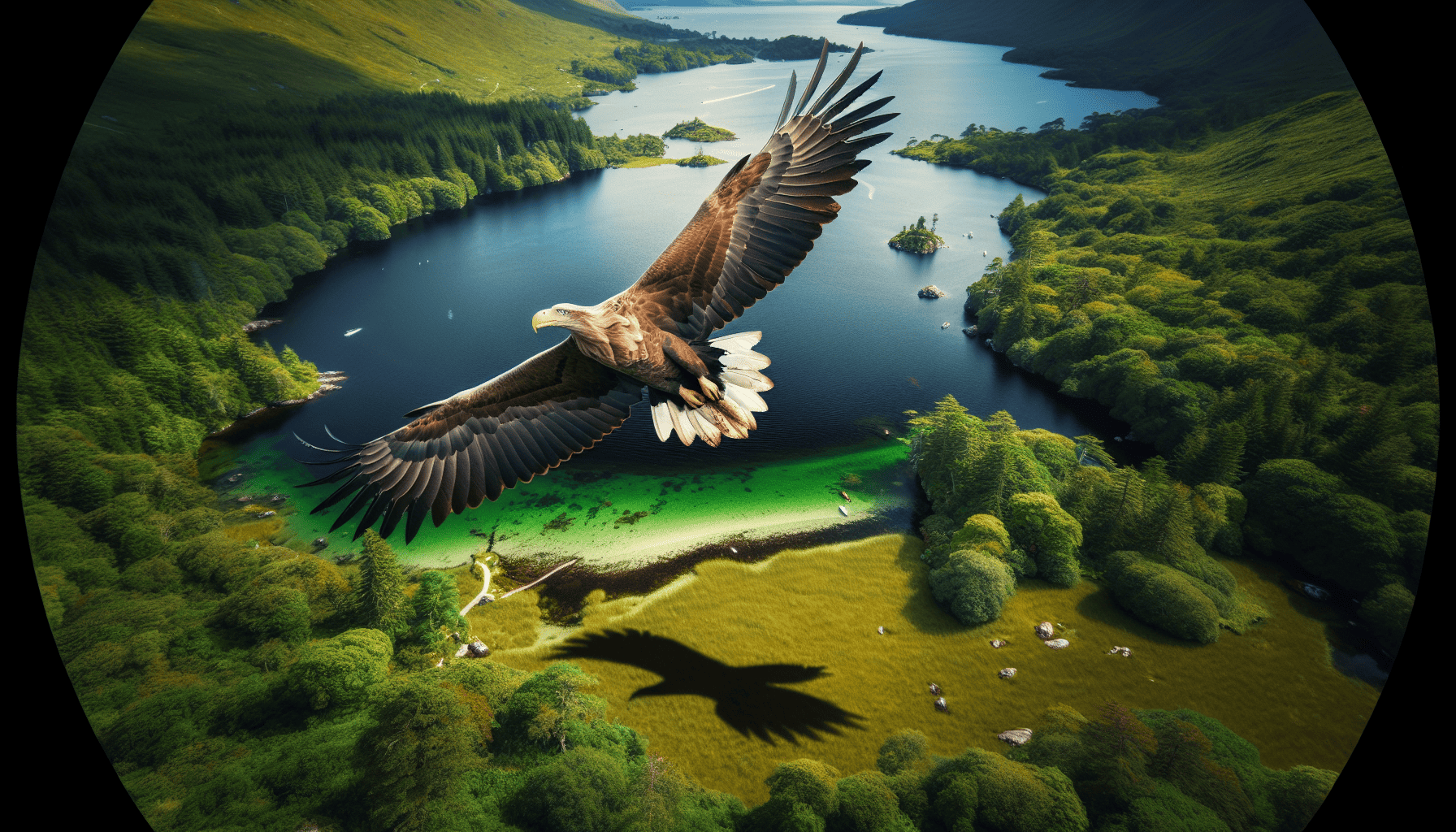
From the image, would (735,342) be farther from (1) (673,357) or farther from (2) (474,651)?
(2) (474,651)

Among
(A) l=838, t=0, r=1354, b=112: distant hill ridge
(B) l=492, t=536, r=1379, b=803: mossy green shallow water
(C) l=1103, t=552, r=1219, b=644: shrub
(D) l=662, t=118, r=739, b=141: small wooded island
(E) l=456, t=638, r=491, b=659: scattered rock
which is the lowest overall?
(E) l=456, t=638, r=491, b=659: scattered rock

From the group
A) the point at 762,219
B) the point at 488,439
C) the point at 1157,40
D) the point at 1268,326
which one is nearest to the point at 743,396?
the point at 762,219

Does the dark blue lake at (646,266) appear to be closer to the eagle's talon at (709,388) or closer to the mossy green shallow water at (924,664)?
the mossy green shallow water at (924,664)

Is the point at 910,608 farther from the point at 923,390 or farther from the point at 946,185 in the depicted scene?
the point at 946,185

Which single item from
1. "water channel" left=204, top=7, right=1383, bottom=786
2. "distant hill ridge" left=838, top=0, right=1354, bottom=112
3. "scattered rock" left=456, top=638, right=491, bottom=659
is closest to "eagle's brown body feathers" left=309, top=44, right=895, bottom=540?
"scattered rock" left=456, top=638, right=491, bottom=659

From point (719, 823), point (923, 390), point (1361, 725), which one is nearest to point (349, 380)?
point (719, 823)

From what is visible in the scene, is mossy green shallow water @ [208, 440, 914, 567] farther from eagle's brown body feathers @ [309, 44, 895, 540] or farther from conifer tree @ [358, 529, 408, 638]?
eagle's brown body feathers @ [309, 44, 895, 540]

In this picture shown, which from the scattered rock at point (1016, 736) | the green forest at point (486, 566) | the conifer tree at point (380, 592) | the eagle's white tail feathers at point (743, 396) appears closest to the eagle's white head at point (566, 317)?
the eagle's white tail feathers at point (743, 396)
